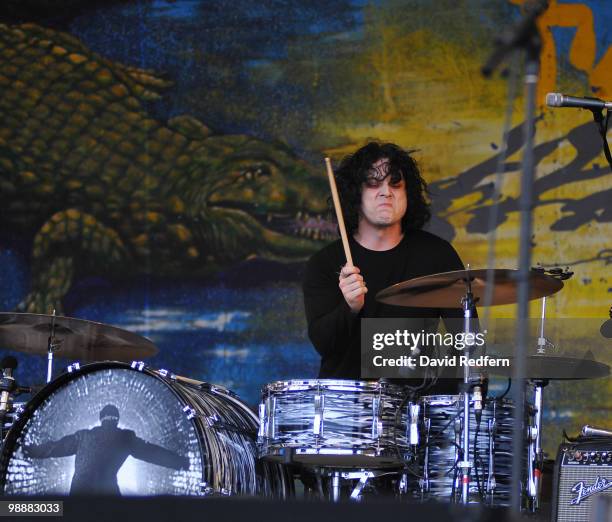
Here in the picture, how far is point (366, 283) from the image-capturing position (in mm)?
5250

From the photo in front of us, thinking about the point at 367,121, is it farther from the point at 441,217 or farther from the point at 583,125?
the point at 583,125

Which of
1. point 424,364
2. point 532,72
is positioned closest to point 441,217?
point 424,364

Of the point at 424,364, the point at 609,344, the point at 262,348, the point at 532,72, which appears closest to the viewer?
the point at 532,72

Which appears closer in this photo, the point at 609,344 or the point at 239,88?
the point at 609,344

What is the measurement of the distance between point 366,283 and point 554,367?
2.95 feet

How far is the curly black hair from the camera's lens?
5.50m

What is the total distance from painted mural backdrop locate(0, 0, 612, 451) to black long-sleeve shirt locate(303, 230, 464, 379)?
1.23 meters

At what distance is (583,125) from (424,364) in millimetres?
2083

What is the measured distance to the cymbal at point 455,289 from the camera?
4551mm

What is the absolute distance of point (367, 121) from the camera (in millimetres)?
6691

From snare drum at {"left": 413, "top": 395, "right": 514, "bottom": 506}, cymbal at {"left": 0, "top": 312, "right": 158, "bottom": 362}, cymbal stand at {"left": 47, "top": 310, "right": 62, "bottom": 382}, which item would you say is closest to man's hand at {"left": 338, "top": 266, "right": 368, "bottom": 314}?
snare drum at {"left": 413, "top": 395, "right": 514, "bottom": 506}

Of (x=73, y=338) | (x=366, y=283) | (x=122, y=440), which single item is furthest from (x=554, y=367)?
(x=73, y=338)

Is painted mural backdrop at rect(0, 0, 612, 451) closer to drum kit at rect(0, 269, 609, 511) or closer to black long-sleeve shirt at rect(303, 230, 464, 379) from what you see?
black long-sleeve shirt at rect(303, 230, 464, 379)

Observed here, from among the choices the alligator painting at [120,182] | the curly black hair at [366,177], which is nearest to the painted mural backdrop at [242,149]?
the alligator painting at [120,182]
